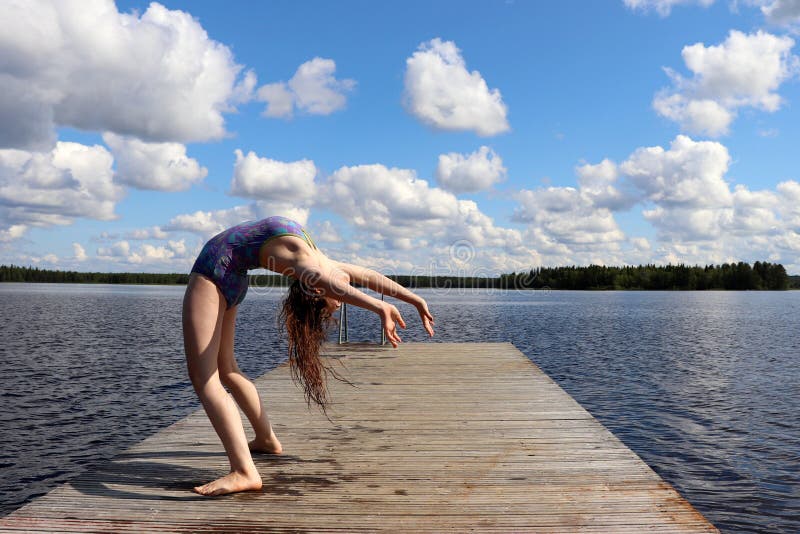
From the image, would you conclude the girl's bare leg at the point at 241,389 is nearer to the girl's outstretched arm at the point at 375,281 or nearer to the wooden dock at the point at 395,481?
the wooden dock at the point at 395,481

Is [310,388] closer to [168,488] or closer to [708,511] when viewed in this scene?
[168,488]

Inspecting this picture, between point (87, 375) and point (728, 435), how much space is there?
14.8m

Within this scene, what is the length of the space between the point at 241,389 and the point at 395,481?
128cm

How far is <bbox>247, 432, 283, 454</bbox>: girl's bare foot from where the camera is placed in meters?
4.66

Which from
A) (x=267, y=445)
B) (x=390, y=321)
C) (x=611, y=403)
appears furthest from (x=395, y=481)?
(x=611, y=403)

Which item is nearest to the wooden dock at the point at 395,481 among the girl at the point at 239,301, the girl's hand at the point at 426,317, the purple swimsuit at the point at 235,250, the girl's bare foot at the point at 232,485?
the girl's bare foot at the point at 232,485

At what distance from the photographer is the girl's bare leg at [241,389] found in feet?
13.5

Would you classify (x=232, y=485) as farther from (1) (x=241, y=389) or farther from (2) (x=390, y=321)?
(2) (x=390, y=321)

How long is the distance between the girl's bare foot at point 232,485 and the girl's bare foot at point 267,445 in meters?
0.83

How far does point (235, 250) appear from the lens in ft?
12.2

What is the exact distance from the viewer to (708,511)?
6.25 m

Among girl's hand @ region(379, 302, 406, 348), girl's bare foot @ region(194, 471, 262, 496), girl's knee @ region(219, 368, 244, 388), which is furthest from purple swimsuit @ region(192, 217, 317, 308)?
girl's bare foot @ region(194, 471, 262, 496)

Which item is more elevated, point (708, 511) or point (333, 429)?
point (333, 429)

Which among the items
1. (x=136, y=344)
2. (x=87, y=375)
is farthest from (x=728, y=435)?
(x=136, y=344)
